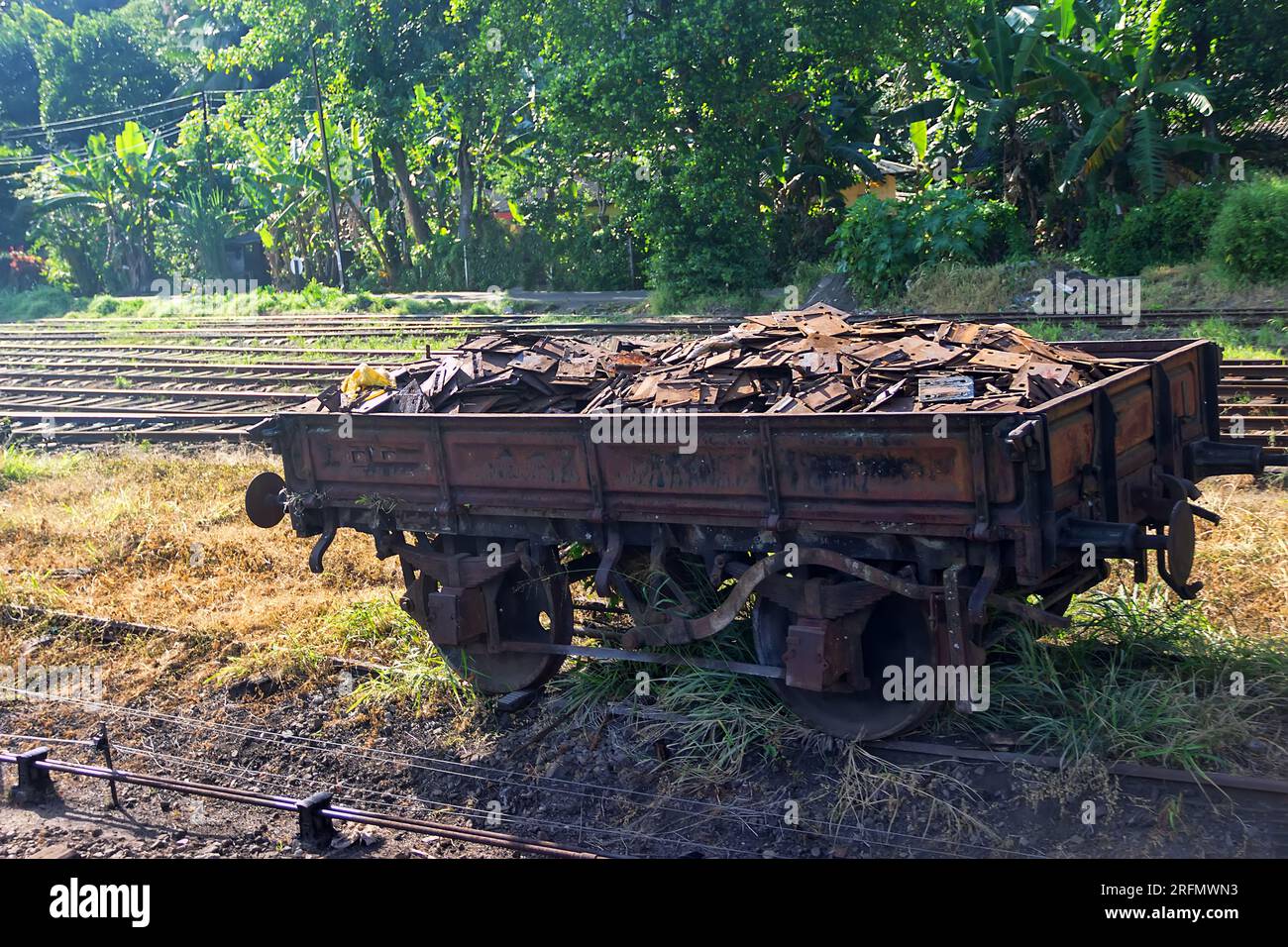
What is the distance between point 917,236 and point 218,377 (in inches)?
524

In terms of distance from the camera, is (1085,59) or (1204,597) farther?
(1085,59)

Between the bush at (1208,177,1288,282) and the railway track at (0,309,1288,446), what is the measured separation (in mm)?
2447

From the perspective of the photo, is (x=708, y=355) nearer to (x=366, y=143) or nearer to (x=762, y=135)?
(x=762, y=135)

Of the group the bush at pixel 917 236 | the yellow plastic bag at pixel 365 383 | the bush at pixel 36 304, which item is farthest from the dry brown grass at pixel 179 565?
the bush at pixel 36 304

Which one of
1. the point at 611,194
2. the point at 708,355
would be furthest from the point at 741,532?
the point at 611,194

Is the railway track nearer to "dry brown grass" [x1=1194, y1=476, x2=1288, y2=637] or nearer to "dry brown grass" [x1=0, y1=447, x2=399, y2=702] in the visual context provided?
"dry brown grass" [x1=1194, y1=476, x2=1288, y2=637]

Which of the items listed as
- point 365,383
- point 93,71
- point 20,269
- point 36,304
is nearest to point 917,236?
point 365,383

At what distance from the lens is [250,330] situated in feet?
86.9

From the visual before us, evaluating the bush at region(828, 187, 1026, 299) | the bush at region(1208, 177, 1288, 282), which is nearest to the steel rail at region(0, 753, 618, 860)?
the bush at region(1208, 177, 1288, 282)

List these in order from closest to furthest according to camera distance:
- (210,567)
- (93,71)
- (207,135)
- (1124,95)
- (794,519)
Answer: (794,519), (210,567), (1124,95), (207,135), (93,71)

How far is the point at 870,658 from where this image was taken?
619 centimetres

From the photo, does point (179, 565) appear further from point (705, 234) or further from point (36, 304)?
point (36, 304)

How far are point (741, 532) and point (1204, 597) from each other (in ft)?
10.5

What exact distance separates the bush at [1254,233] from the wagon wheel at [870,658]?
14.7 meters
